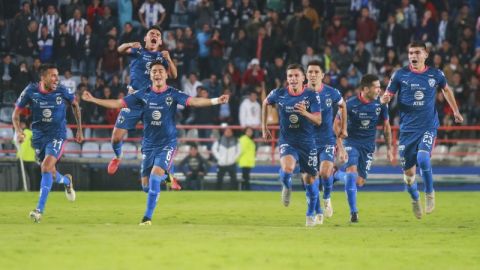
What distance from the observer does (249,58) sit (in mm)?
33844

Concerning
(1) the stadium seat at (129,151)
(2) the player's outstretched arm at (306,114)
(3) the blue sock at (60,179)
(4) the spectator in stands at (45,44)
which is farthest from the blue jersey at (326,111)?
(4) the spectator in stands at (45,44)

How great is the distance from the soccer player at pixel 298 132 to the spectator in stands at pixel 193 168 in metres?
13.6

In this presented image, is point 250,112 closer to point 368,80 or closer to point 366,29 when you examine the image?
point 366,29

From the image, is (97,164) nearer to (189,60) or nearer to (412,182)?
(189,60)

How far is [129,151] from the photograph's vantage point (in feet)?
107

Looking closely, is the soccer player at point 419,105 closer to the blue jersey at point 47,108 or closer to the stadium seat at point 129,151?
the blue jersey at point 47,108

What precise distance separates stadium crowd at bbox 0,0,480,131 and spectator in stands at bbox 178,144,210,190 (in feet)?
5.27

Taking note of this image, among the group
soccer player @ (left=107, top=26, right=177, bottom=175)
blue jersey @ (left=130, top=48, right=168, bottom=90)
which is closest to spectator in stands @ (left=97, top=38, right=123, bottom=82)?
soccer player @ (left=107, top=26, right=177, bottom=175)

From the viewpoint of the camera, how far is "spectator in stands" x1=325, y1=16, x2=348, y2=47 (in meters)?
34.3

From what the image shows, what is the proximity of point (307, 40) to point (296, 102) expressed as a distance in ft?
54.0

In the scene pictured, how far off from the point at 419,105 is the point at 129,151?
15462mm

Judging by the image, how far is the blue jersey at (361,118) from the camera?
19.9 m

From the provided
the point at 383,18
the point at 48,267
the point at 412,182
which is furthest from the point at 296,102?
the point at 383,18

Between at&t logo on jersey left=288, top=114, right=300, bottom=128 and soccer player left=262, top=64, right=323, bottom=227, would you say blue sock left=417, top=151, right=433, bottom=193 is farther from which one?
at&t logo on jersey left=288, top=114, right=300, bottom=128
